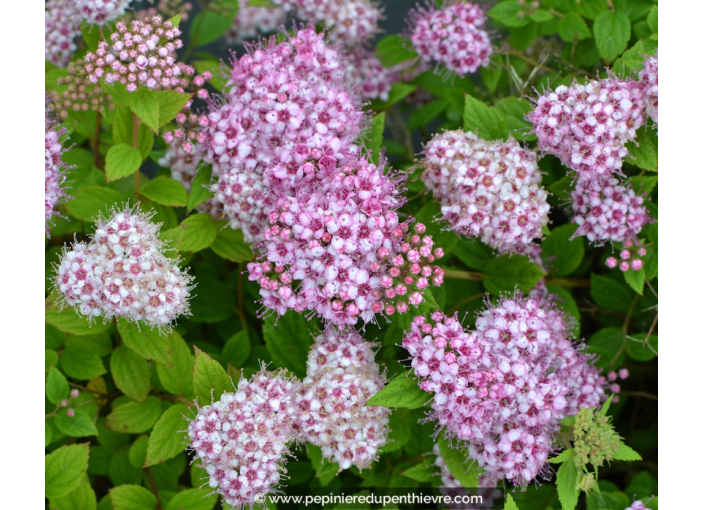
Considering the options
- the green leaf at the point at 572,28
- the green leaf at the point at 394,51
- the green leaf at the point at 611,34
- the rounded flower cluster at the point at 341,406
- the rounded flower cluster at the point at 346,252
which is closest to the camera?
the rounded flower cluster at the point at 346,252

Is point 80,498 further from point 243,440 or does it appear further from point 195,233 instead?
point 195,233

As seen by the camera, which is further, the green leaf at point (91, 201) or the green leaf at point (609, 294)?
the green leaf at point (609, 294)

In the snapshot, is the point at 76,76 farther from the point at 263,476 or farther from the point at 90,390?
the point at 263,476

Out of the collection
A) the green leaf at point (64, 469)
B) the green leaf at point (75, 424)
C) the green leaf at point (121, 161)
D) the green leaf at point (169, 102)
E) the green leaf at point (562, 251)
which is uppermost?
the green leaf at point (169, 102)

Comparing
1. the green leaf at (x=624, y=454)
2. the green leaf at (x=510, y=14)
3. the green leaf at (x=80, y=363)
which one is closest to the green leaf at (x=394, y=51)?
the green leaf at (x=510, y=14)

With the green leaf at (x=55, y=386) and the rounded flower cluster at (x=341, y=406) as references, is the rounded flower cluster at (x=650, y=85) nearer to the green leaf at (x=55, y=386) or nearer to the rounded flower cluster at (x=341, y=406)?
the rounded flower cluster at (x=341, y=406)

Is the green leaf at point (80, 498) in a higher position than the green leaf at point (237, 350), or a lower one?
lower
